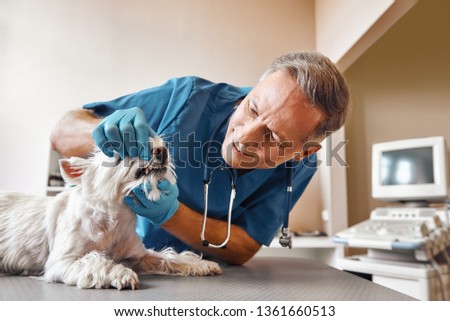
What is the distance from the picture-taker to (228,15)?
194 cm

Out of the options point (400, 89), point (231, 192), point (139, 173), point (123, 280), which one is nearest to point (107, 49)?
point (231, 192)

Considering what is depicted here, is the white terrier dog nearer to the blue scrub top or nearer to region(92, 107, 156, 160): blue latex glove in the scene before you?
region(92, 107, 156, 160): blue latex glove

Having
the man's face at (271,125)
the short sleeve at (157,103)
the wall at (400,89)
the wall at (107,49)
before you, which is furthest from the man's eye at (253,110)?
the wall at (400,89)

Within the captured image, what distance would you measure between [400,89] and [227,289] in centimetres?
166

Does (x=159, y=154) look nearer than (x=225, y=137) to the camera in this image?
Yes

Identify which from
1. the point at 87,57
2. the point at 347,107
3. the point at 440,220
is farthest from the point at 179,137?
the point at 440,220

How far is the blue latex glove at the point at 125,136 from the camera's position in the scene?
68 cm

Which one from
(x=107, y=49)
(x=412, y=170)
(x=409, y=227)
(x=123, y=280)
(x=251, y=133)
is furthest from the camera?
(x=412, y=170)

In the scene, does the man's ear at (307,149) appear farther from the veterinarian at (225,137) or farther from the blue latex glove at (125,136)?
the blue latex glove at (125,136)

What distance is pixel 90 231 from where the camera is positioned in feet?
2.43

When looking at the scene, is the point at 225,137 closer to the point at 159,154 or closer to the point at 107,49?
the point at 159,154

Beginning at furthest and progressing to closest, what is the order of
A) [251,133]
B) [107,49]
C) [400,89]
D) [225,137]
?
[400,89], [107,49], [225,137], [251,133]
